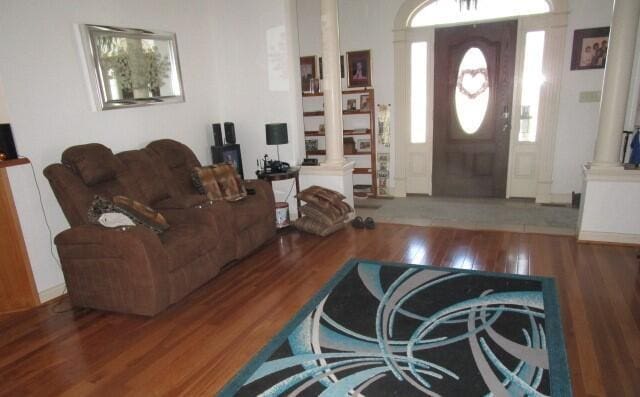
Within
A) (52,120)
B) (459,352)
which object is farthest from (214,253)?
(459,352)

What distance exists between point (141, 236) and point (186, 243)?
37 centimetres

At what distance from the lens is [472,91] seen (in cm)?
530

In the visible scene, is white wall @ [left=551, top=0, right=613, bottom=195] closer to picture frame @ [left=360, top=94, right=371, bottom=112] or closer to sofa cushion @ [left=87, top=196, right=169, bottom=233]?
picture frame @ [left=360, top=94, right=371, bottom=112]

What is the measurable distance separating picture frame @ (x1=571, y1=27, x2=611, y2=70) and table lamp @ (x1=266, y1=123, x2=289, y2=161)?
3436 mm

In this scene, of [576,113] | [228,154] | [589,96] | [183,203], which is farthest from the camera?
[576,113]

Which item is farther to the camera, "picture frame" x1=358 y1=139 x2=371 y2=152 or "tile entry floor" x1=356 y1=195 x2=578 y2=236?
"picture frame" x1=358 y1=139 x2=371 y2=152

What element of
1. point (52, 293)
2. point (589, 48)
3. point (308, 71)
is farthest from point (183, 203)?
point (589, 48)

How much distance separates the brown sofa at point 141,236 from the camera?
2762mm

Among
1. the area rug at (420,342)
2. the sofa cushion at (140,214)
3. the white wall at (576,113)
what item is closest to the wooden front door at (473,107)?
the white wall at (576,113)

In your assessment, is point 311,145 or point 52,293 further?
point 311,145

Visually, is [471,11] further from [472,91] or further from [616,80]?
[616,80]

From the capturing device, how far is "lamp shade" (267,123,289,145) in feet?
14.3

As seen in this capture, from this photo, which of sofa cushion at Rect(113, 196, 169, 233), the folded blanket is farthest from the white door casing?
sofa cushion at Rect(113, 196, 169, 233)

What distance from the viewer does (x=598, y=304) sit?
2738 millimetres
